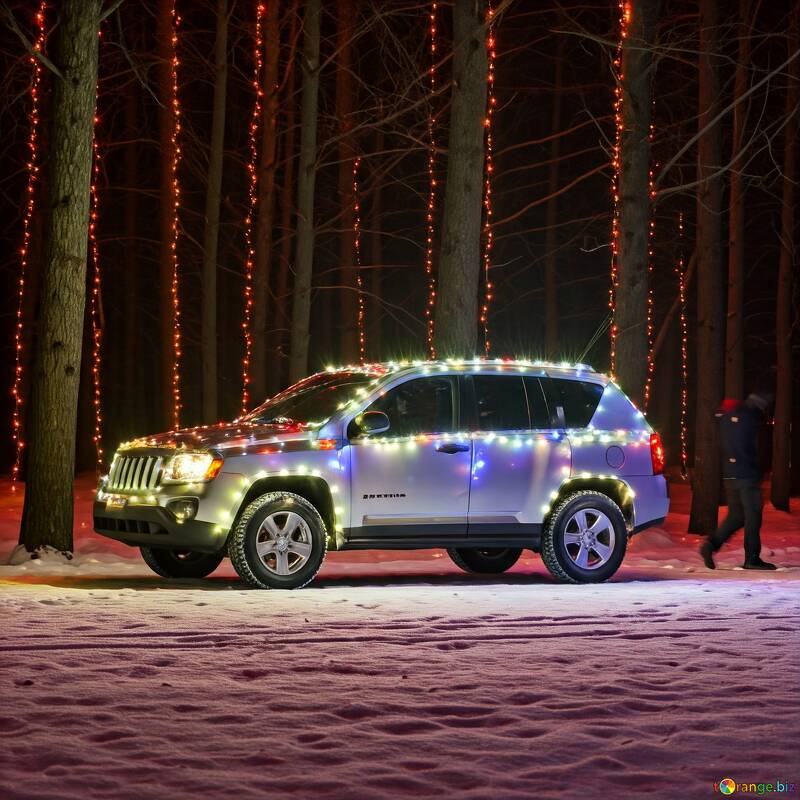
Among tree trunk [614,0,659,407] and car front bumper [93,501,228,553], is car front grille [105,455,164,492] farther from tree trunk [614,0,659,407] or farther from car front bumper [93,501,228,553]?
tree trunk [614,0,659,407]

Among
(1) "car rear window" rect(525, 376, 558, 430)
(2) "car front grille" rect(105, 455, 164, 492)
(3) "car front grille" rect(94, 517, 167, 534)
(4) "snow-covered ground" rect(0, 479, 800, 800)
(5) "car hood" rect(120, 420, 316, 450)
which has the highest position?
(1) "car rear window" rect(525, 376, 558, 430)

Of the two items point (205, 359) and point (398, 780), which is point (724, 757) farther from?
point (205, 359)

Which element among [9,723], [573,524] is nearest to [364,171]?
[573,524]

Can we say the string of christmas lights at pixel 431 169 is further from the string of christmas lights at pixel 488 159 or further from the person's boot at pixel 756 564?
the person's boot at pixel 756 564

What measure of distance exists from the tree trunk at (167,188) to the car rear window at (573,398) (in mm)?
12607

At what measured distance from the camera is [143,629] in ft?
32.4

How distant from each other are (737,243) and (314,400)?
15.9 metres

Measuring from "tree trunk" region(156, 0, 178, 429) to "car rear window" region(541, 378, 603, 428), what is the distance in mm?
12607

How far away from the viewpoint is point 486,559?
1551 centimetres

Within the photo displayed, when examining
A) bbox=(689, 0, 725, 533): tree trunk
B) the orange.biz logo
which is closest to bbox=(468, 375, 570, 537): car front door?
the orange.biz logo

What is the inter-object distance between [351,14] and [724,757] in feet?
82.5

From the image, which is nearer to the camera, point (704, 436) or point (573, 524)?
point (573, 524)

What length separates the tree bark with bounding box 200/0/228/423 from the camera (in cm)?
2655

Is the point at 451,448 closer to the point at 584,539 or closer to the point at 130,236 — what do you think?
the point at 584,539
